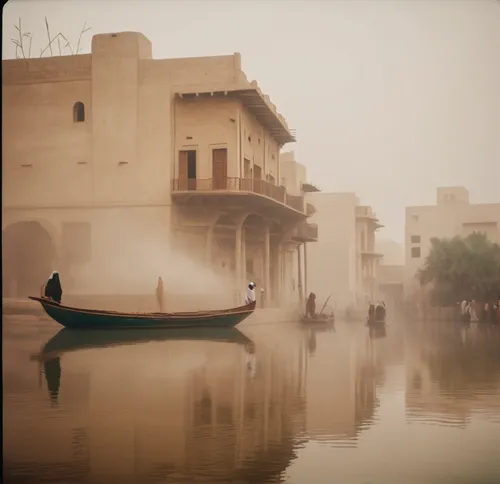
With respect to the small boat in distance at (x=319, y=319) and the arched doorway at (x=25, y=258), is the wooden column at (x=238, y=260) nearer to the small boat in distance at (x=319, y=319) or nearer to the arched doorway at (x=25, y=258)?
the small boat in distance at (x=319, y=319)

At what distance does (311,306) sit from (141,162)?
181 cm

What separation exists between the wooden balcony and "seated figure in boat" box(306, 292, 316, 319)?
47 centimetres

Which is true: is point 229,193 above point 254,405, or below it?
above

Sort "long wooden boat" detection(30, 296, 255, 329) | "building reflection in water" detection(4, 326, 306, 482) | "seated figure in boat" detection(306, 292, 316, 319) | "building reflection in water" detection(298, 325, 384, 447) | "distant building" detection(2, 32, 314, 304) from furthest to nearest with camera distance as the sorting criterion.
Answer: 1. "seated figure in boat" detection(306, 292, 316, 319)
2. "distant building" detection(2, 32, 314, 304)
3. "long wooden boat" detection(30, 296, 255, 329)
4. "building reflection in water" detection(298, 325, 384, 447)
5. "building reflection in water" detection(4, 326, 306, 482)

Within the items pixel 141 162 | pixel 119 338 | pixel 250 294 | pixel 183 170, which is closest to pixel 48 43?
pixel 141 162

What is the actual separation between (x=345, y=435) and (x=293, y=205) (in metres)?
2.01

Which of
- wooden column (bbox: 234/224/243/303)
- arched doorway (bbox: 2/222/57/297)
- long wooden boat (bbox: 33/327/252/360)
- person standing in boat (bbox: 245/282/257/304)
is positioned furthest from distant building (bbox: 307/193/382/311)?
arched doorway (bbox: 2/222/57/297)

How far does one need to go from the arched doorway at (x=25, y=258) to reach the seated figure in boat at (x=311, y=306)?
2.06 m

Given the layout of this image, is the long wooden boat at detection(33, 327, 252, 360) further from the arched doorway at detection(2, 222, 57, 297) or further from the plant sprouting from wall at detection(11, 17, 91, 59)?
the plant sprouting from wall at detection(11, 17, 91, 59)

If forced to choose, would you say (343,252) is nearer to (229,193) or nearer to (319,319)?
(319,319)

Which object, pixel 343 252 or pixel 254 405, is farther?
pixel 343 252

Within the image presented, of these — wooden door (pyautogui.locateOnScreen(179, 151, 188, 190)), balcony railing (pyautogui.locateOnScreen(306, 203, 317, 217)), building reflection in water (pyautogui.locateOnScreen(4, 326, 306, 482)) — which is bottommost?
building reflection in water (pyautogui.locateOnScreen(4, 326, 306, 482))

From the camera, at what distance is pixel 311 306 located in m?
6.25

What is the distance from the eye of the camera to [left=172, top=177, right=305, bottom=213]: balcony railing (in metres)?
6.23
